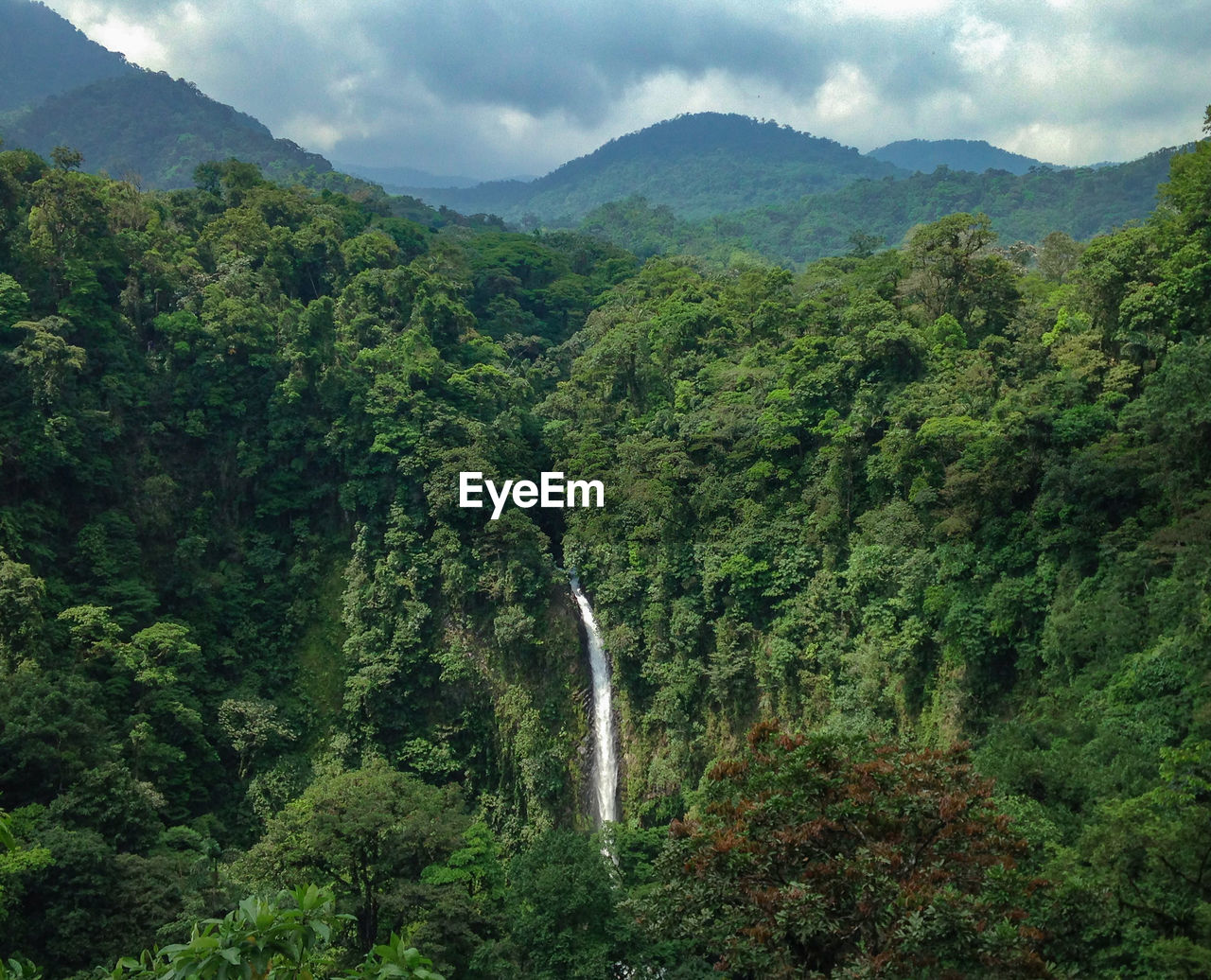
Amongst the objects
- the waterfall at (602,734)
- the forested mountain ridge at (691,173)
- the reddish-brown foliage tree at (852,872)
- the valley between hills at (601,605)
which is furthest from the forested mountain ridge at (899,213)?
the reddish-brown foliage tree at (852,872)

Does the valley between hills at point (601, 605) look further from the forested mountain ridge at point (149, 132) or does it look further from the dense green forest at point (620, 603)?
the forested mountain ridge at point (149, 132)

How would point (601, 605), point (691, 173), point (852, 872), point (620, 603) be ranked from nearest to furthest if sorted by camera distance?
point (852, 872) < point (620, 603) < point (601, 605) < point (691, 173)

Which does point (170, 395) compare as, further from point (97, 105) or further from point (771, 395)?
point (97, 105)

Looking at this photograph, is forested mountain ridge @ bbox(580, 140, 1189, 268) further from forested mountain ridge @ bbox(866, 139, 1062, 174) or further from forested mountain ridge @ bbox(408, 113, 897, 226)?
forested mountain ridge @ bbox(866, 139, 1062, 174)

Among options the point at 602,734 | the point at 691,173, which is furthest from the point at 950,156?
the point at 602,734

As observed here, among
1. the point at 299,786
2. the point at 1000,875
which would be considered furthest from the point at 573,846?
the point at 299,786

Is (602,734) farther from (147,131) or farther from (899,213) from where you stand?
(147,131)
